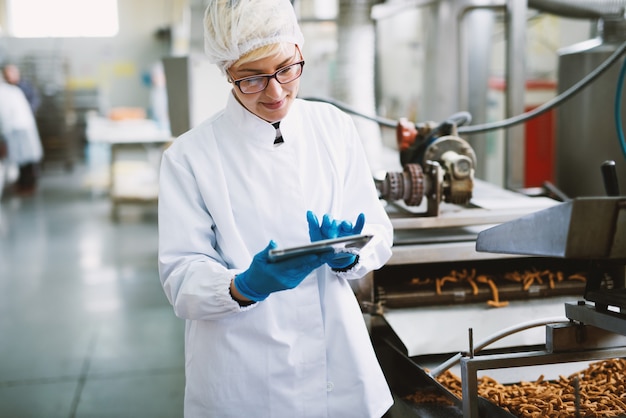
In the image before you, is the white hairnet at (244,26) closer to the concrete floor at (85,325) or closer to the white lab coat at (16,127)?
the concrete floor at (85,325)

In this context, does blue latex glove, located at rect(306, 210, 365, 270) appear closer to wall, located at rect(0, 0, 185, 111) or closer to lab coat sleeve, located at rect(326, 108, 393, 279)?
lab coat sleeve, located at rect(326, 108, 393, 279)

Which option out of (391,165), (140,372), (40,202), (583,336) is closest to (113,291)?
(140,372)

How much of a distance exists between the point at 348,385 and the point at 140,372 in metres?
1.83

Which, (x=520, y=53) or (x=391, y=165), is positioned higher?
(x=520, y=53)

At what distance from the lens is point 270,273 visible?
1032mm

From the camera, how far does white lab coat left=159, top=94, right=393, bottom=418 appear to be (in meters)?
1.20

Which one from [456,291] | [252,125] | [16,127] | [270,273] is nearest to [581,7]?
[456,291]

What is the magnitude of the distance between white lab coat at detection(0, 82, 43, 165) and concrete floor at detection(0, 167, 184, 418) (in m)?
2.20

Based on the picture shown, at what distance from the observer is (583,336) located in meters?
1.28

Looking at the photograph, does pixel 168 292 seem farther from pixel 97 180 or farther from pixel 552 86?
pixel 97 180

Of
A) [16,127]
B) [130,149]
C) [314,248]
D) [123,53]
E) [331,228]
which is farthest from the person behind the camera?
[123,53]

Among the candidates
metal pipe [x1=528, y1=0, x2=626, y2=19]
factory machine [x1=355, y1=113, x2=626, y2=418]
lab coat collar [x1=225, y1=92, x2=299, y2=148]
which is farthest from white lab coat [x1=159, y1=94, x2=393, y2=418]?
metal pipe [x1=528, y1=0, x2=626, y2=19]

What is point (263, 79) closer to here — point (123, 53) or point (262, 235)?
point (262, 235)

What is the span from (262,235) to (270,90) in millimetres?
263
